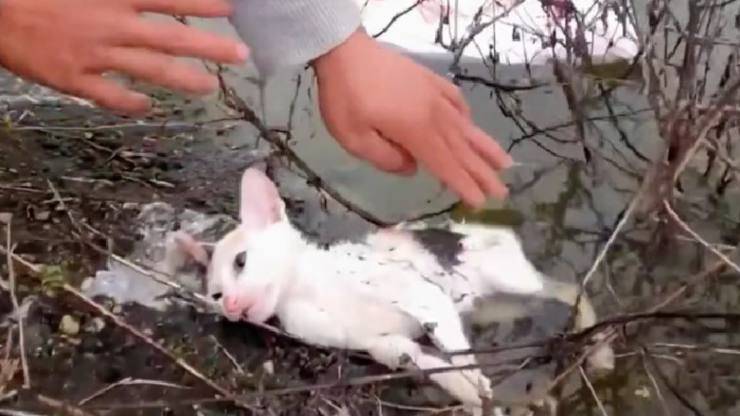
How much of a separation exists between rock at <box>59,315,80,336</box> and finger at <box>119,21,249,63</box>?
0.48ft

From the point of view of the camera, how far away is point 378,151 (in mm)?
561

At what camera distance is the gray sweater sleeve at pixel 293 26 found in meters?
0.55

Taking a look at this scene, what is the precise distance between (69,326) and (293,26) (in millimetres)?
181

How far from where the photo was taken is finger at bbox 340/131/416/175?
0.56 meters

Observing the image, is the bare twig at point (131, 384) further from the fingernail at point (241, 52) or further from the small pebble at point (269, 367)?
the fingernail at point (241, 52)

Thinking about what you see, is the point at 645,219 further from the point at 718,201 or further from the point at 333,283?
the point at 333,283

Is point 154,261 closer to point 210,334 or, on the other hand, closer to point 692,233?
point 210,334

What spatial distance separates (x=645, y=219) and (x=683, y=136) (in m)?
0.05

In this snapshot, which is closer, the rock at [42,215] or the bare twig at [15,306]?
the bare twig at [15,306]

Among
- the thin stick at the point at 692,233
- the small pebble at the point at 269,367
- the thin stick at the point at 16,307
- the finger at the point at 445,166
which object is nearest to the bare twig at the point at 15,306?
the thin stick at the point at 16,307

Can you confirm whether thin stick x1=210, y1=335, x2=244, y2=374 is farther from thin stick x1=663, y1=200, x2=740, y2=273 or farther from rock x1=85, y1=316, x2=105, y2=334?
thin stick x1=663, y1=200, x2=740, y2=273

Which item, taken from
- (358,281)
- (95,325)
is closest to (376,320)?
(358,281)

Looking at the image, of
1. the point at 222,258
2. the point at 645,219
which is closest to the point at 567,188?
the point at 645,219

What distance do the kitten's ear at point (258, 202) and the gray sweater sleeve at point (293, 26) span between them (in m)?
0.06
